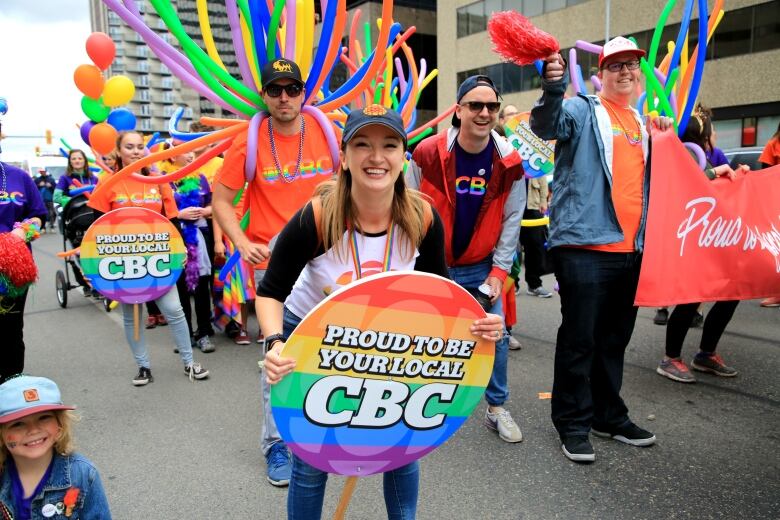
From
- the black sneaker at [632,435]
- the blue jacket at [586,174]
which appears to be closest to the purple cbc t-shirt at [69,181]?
the blue jacket at [586,174]

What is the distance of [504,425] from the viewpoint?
3.39 m

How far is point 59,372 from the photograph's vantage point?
4.94m

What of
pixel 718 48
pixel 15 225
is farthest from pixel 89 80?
pixel 718 48

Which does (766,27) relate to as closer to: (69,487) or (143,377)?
(143,377)

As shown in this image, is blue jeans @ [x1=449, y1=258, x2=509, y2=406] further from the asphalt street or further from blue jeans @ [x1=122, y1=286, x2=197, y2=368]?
blue jeans @ [x1=122, y1=286, x2=197, y2=368]

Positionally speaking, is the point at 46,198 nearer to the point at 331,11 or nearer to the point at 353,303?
the point at 331,11

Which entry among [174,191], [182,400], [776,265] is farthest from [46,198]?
[776,265]

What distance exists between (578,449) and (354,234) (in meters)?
1.94

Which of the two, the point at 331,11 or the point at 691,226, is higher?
the point at 331,11

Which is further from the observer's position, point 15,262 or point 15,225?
point 15,225

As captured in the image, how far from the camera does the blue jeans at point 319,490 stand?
1.91m

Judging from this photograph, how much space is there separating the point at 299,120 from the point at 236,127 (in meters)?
0.35

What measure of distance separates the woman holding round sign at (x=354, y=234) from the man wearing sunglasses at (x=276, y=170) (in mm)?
933

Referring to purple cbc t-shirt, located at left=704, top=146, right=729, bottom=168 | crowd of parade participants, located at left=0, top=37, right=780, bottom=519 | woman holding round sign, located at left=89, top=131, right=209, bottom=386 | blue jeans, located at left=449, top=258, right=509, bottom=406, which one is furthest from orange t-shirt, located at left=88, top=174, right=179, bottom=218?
purple cbc t-shirt, located at left=704, top=146, right=729, bottom=168
